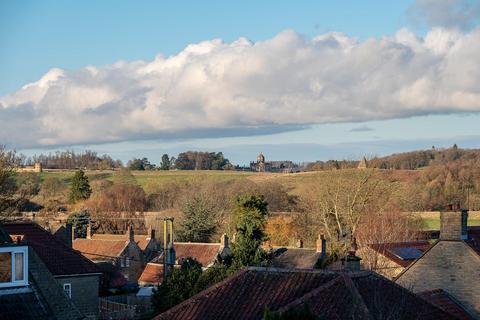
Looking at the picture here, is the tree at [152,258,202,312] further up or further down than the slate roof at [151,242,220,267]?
further up

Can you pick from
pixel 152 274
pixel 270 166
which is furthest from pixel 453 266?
pixel 270 166

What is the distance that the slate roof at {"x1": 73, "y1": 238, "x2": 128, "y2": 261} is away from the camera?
60.5m

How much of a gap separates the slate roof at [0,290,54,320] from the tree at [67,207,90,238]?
60.4 metres

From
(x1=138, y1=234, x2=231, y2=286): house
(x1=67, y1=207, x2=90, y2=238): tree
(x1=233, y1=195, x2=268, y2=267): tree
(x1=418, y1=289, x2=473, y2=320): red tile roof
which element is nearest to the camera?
(x1=418, y1=289, x2=473, y2=320): red tile roof

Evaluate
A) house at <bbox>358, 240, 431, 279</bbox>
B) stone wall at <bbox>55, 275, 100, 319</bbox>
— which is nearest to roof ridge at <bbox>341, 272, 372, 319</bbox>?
stone wall at <bbox>55, 275, 100, 319</bbox>

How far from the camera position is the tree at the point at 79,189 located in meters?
102

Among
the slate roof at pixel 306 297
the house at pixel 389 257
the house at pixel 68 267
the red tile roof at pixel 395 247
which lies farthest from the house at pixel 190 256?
the slate roof at pixel 306 297

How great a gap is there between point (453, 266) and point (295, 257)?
25.5 m

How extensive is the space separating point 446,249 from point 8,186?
30599 millimetres

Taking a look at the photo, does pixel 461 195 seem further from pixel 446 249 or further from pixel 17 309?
pixel 17 309

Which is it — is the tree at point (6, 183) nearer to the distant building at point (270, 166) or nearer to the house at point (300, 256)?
the house at point (300, 256)

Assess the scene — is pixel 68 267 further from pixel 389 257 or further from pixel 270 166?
pixel 270 166

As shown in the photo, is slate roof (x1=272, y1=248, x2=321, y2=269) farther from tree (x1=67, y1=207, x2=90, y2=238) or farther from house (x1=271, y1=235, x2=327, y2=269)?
tree (x1=67, y1=207, x2=90, y2=238)

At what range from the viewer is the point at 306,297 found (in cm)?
2061
